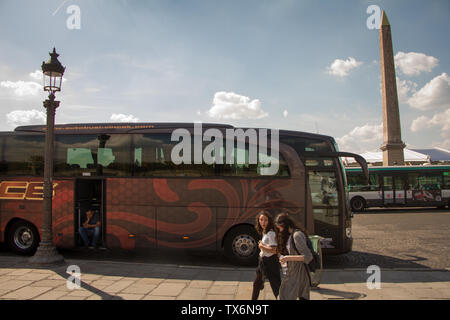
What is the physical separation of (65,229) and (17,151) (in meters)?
2.44

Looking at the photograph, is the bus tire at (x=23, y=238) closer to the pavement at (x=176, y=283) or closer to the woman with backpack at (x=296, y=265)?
the pavement at (x=176, y=283)

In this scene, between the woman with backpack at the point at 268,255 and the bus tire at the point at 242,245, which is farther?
the bus tire at the point at 242,245

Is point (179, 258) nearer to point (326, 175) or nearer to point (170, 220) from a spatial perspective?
point (170, 220)

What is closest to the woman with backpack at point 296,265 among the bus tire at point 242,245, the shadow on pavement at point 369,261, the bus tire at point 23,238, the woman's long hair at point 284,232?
the woman's long hair at point 284,232

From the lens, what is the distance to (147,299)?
5.44 m

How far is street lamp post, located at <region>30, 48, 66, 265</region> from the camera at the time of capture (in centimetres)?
759

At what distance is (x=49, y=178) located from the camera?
7828mm

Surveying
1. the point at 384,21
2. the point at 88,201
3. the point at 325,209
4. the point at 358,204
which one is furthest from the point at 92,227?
the point at 384,21

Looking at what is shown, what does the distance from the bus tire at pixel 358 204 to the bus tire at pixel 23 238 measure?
55.7 feet

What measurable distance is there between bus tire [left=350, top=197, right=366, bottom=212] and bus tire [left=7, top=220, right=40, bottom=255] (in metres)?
17.0

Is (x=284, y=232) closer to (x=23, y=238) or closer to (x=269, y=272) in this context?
(x=269, y=272)

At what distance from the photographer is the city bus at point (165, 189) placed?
311 inches

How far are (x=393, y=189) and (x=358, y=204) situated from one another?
7.04 ft
